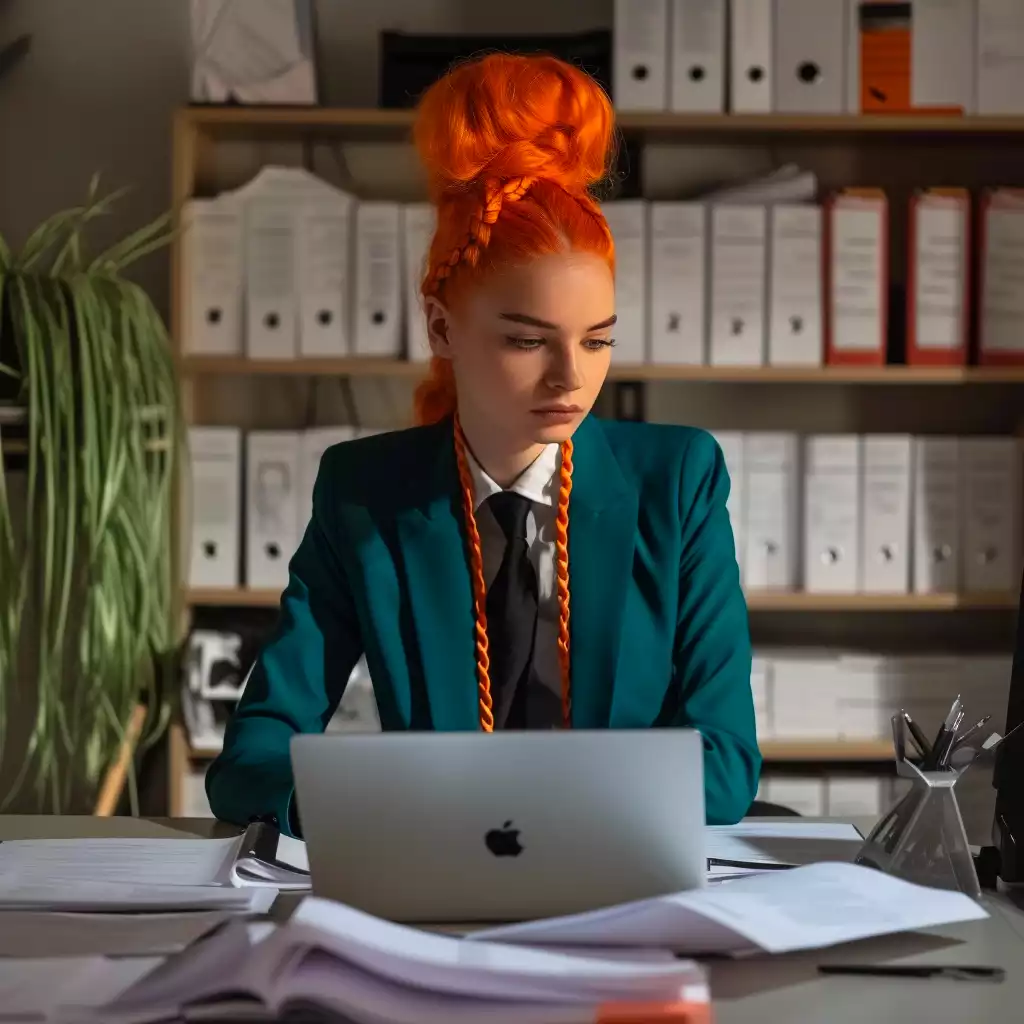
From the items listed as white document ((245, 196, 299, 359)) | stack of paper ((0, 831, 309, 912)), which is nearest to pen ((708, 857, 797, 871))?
stack of paper ((0, 831, 309, 912))

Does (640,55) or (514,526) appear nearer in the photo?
(514,526)

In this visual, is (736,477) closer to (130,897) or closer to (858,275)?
(858,275)

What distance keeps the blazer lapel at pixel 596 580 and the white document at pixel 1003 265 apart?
1.41 m

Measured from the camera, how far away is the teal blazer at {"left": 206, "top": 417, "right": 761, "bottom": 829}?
1.36 metres

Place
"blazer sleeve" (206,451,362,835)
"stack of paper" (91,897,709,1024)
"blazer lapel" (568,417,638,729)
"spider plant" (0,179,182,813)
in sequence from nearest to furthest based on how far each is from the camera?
1. "stack of paper" (91,897,709,1024)
2. "blazer sleeve" (206,451,362,835)
3. "blazer lapel" (568,417,638,729)
4. "spider plant" (0,179,182,813)

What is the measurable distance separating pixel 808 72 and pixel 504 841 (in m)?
2.02

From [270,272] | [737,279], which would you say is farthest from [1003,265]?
[270,272]

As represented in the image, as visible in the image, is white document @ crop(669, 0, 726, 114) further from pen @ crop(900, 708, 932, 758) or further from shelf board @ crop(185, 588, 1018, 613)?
pen @ crop(900, 708, 932, 758)


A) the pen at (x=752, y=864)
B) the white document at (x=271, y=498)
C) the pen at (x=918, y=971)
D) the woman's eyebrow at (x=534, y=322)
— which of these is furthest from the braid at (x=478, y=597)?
the white document at (x=271, y=498)

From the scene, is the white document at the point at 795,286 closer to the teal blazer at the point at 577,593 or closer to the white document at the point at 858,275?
the white document at the point at 858,275

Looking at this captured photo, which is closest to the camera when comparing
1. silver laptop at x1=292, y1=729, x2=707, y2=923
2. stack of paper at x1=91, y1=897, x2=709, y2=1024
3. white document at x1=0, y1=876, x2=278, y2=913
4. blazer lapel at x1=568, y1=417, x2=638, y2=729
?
stack of paper at x1=91, y1=897, x2=709, y2=1024

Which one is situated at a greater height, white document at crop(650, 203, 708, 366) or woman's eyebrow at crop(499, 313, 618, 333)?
white document at crop(650, 203, 708, 366)

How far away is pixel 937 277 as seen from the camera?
2521mm

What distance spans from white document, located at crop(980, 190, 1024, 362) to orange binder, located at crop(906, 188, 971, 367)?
0.13ft
